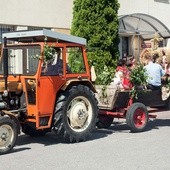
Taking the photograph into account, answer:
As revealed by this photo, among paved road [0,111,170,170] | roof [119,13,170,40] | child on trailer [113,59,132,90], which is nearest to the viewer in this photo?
paved road [0,111,170,170]

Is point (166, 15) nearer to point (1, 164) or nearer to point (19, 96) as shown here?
point (19, 96)

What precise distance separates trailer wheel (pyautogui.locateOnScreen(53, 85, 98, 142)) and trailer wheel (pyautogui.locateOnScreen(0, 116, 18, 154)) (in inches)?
38.0

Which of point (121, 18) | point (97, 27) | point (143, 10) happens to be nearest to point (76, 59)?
point (97, 27)

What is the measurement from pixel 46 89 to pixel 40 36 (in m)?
1.03

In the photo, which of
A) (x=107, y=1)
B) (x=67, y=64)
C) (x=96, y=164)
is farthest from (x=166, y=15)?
(x=96, y=164)

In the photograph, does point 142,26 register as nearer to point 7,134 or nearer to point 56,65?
point 56,65

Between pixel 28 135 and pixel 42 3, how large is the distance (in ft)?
27.1

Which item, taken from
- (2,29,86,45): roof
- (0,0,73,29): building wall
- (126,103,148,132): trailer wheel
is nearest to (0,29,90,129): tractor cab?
(2,29,86,45): roof

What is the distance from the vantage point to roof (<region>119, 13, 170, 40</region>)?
68.3 feet

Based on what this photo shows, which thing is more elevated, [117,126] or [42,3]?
[42,3]

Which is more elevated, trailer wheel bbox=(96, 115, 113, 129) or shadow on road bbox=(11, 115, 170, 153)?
trailer wheel bbox=(96, 115, 113, 129)

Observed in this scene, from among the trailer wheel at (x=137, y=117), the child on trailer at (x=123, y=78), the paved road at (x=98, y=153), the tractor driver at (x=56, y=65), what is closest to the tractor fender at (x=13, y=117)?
the paved road at (x=98, y=153)

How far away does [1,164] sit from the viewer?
7266mm

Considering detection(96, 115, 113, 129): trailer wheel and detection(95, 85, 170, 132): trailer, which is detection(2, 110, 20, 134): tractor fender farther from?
detection(96, 115, 113, 129): trailer wheel
